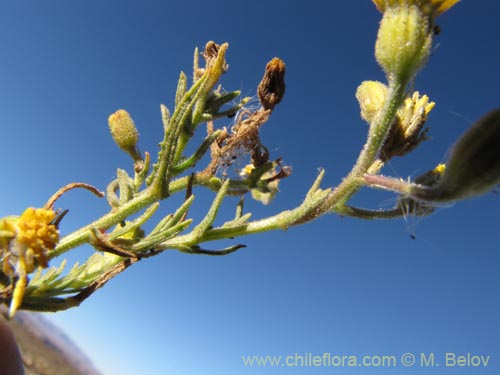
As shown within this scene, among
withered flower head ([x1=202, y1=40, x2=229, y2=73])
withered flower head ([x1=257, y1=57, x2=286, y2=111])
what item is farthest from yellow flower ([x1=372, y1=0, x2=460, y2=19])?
withered flower head ([x1=202, y1=40, x2=229, y2=73])

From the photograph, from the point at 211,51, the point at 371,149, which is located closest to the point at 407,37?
the point at 371,149

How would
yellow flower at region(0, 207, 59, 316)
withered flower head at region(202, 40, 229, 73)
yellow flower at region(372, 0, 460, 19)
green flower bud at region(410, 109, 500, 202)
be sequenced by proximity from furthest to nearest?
withered flower head at region(202, 40, 229, 73)
yellow flower at region(372, 0, 460, 19)
yellow flower at region(0, 207, 59, 316)
green flower bud at region(410, 109, 500, 202)

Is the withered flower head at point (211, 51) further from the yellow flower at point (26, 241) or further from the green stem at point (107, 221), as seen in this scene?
the yellow flower at point (26, 241)

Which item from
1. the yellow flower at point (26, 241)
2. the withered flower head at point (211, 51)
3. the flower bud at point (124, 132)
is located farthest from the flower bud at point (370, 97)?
the yellow flower at point (26, 241)

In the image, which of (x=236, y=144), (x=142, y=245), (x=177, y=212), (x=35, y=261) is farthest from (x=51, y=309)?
(x=236, y=144)

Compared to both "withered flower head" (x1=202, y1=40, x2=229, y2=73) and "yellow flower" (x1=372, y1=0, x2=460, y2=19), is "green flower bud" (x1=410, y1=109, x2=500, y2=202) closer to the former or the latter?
"yellow flower" (x1=372, y1=0, x2=460, y2=19)

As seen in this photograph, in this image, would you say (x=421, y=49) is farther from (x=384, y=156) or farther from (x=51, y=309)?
(x=51, y=309)
